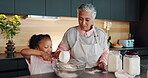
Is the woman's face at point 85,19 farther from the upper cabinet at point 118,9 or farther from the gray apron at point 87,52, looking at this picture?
the upper cabinet at point 118,9

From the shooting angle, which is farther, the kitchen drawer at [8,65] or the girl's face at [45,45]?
the kitchen drawer at [8,65]

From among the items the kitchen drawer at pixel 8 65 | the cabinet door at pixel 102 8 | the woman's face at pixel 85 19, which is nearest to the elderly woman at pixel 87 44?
the woman's face at pixel 85 19

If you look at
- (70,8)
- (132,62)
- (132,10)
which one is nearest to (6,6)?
(70,8)

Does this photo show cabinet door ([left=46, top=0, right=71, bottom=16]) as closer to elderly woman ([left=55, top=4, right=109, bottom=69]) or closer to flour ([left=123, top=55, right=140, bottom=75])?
elderly woman ([left=55, top=4, right=109, bottom=69])

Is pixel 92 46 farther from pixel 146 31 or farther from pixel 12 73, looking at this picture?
pixel 146 31

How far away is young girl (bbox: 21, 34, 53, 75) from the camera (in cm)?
126

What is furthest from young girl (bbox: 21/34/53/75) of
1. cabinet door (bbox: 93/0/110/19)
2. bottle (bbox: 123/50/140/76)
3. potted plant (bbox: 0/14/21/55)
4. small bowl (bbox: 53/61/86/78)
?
cabinet door (bbox: 93/0/110/19)

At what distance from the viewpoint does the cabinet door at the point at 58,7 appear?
2.74 metres

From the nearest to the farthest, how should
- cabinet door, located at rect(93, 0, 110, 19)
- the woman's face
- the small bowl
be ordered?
the small bowl < the woman's face < cabinet door, located at rect(93, 0, 110, 19)

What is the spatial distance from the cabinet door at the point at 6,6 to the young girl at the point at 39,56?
47.5 inches

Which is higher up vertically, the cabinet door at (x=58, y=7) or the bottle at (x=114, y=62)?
the cabinet door at (x=58, y=7)

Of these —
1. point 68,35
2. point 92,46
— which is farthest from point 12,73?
point 92,46

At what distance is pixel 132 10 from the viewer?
3836 millimetres

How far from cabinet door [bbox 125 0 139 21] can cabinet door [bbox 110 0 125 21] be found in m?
0.12
